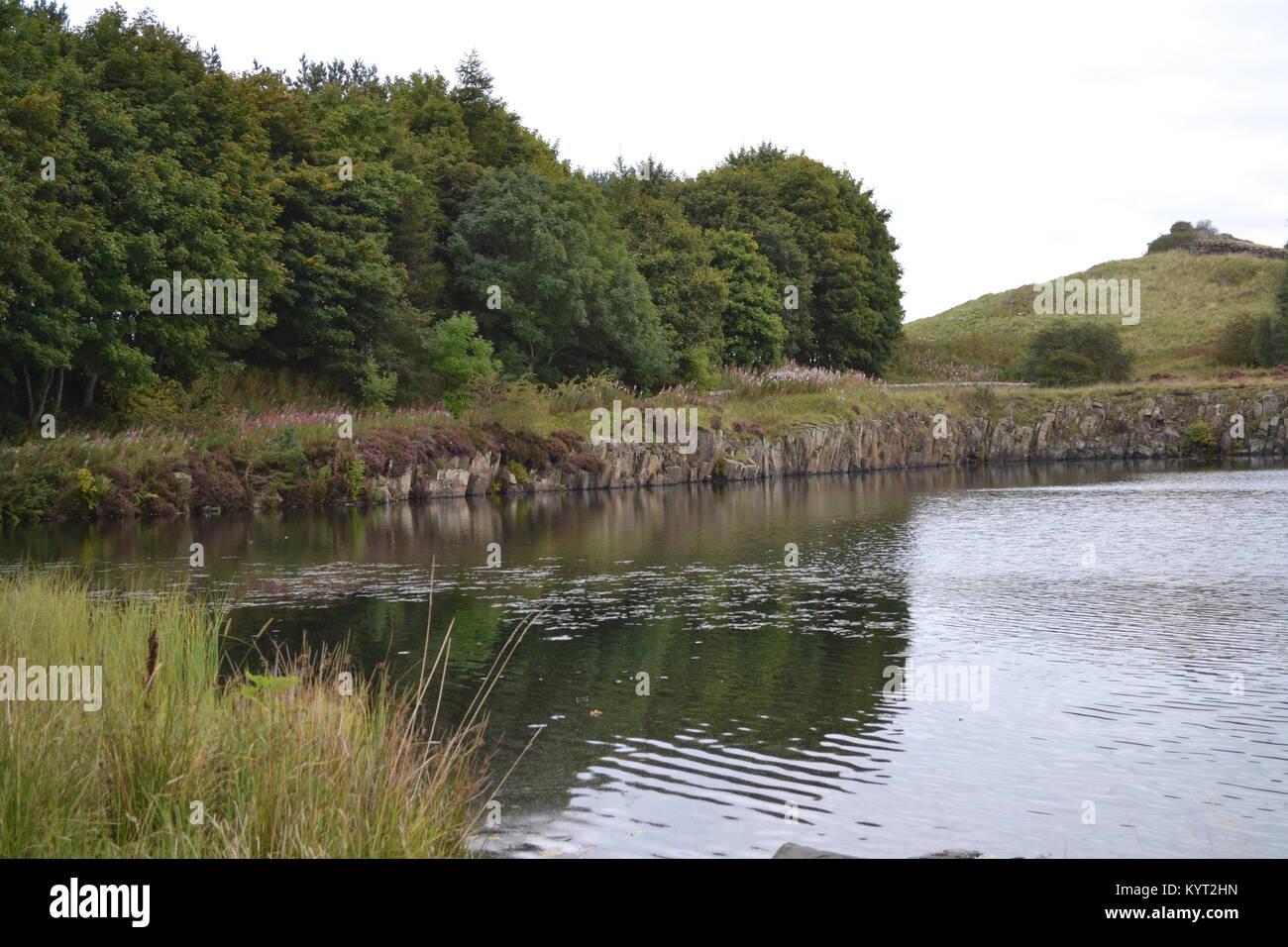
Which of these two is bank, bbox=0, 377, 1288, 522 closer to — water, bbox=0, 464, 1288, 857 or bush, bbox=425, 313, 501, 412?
bush, bbox=425, 313, 501, 412

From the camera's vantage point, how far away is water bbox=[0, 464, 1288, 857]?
8836mm

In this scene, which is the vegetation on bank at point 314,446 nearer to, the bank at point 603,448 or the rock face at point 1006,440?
the bank at point 603,448

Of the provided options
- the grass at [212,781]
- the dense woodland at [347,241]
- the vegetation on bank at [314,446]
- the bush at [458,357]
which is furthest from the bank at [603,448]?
the grass at [212,781]

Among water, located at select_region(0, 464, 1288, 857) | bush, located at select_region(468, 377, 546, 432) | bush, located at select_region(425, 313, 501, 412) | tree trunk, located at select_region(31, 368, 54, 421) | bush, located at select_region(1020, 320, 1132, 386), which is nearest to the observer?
water, located at select_region(0, 464, 1288, 857)

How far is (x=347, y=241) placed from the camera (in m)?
49.8

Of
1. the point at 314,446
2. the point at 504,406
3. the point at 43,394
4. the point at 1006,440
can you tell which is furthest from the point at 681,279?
the point at 43,394

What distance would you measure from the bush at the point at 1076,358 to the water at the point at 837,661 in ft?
154

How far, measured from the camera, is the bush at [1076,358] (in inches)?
3056

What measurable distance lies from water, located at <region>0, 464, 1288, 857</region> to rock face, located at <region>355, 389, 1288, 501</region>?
23.1 metres

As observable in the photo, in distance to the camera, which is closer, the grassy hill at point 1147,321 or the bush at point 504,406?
the bush at point 504,406

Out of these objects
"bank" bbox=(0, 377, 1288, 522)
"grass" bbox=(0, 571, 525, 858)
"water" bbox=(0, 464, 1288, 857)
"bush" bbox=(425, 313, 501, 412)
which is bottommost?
"water" bbox=(0, 464, 1288, 857)

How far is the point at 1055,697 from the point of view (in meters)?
12.5

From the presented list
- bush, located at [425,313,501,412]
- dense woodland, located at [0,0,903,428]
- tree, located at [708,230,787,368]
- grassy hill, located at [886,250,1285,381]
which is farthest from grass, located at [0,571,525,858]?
grassy hill, located at [886,250,1285,381]
